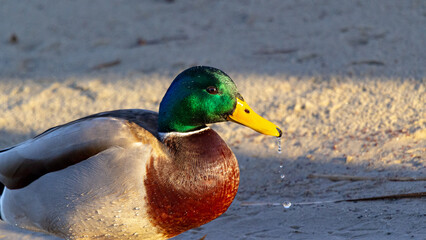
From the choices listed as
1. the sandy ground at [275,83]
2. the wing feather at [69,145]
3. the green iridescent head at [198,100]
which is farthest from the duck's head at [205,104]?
the sandy ground at [275,83]

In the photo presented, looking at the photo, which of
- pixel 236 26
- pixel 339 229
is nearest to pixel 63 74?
pixel 236 26

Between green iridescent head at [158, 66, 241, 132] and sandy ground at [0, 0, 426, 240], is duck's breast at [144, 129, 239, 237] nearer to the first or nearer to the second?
green iridescent head at [158, 66, 241, 132]

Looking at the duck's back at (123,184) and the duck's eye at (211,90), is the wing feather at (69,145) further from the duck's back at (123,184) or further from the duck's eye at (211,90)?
the duck's eye at (211,90)

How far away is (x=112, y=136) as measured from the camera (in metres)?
3.10

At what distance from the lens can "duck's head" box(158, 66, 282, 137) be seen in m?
3.13

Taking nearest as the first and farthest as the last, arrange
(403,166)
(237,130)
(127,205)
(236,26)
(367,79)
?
(127,205) < (403,166) < (237,130) < (367,79) < (236,26)

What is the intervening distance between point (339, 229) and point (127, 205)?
1.27m

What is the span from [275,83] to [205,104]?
84.2 inches

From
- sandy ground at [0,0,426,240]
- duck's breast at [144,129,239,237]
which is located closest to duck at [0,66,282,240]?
duck's breast at [144,129,239,237]

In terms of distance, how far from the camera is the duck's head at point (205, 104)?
123 inches

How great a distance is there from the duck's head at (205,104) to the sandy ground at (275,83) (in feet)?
2.52

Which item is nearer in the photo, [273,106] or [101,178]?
[101,178]

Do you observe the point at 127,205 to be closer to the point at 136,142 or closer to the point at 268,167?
the point at 136,142

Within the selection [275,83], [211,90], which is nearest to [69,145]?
[211,90]
